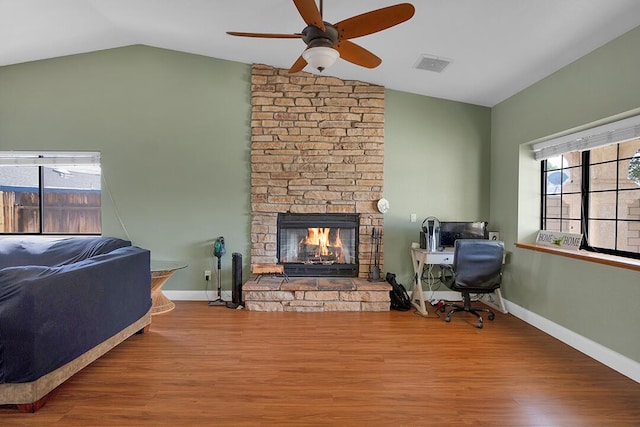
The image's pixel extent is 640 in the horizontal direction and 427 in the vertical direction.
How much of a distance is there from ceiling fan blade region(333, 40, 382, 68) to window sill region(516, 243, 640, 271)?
91.0 inches

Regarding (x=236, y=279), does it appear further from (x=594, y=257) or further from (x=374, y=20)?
(x=594, y=257)

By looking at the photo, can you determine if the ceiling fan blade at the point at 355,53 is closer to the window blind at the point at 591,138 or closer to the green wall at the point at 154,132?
the window blind at the point at 591,138

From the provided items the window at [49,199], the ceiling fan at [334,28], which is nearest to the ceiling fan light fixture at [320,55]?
the ceiling fan at [334,28]

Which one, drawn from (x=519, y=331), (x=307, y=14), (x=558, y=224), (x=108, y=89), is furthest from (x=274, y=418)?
(x=108, y=89)

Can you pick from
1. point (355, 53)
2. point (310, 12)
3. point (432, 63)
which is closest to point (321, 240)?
point (432, 63)

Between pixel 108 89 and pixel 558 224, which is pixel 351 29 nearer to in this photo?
pixel 558 224

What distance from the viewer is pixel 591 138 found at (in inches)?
110

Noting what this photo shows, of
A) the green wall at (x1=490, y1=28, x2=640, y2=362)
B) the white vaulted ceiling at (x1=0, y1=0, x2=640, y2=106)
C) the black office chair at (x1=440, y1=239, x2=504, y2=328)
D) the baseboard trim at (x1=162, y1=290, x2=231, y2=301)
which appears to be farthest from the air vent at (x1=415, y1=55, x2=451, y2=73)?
the baseboard trim at (x1=162, y1=290, x2=231, y2=301)

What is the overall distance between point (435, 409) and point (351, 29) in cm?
233

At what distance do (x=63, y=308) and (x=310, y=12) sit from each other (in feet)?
7.49

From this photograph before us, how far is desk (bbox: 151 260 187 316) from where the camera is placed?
11.1ft

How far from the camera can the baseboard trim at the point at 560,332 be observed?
2.39 m

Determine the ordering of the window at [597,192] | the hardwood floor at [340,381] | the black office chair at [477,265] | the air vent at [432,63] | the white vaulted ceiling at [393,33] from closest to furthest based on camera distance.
Answer: 1. the hardwood floor at [340,381]
2. the white vaulted ceiling at [393,33]
3. the window at [597,192]
4. the air vent at [432,63]
5. the black office chair at [477,265]

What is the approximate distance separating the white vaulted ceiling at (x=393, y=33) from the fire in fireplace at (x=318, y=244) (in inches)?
70.9
